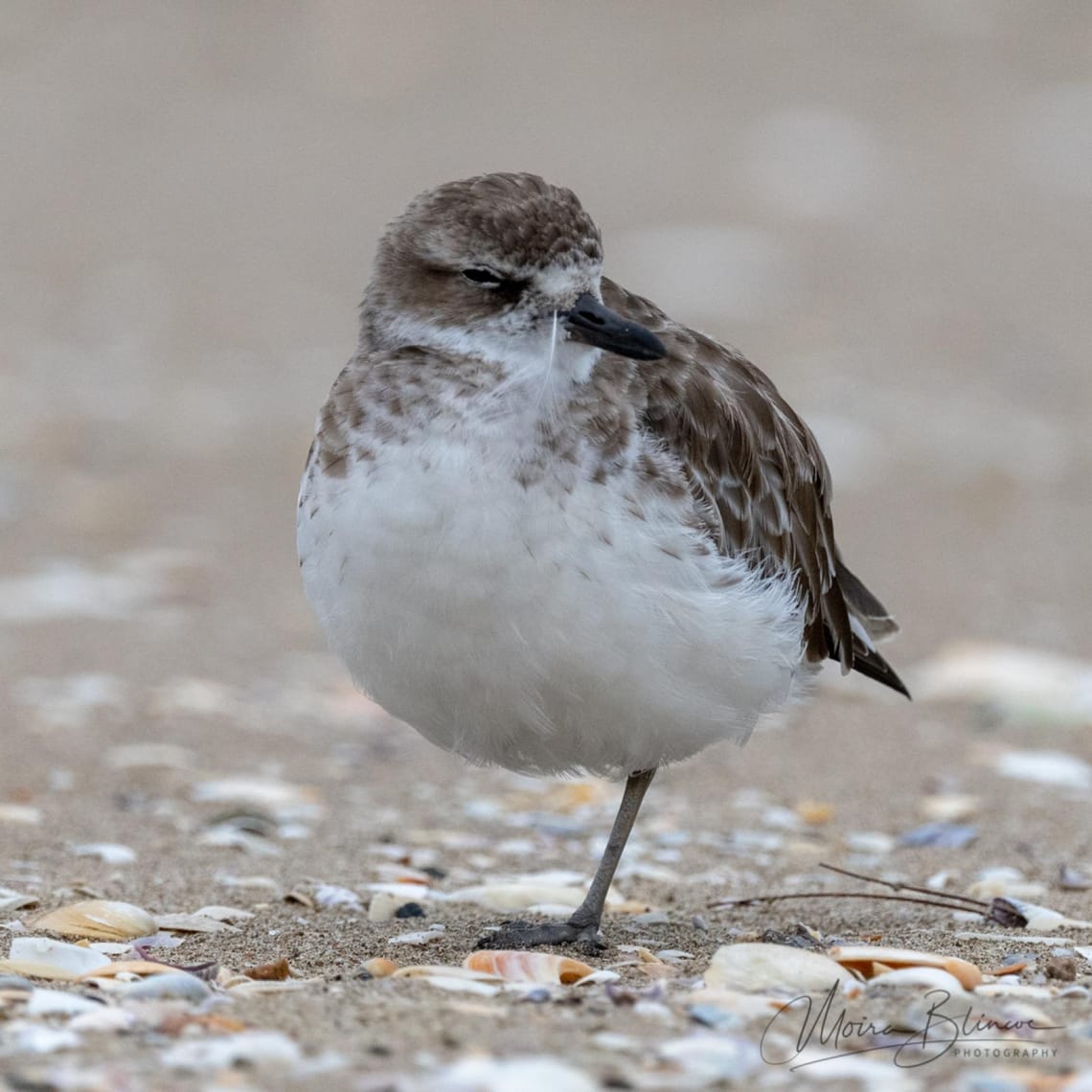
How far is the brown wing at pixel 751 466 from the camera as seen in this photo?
13.9 feet

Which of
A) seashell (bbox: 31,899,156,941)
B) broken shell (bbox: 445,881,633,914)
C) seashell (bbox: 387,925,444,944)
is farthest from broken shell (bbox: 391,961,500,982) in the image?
broken shell (bbox: 445,881,633,914)

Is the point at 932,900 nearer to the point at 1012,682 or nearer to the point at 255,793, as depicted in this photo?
the point at 255,793

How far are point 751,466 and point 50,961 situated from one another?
76.0 inches

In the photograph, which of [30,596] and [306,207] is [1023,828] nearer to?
[30,596]

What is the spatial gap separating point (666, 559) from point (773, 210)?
426 inches

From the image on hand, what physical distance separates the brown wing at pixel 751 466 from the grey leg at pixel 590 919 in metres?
0.59

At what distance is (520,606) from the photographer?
3.78 meters

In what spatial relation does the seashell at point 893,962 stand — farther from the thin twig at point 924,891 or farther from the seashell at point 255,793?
the seashell at point 255,793

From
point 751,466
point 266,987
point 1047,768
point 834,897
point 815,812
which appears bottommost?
point 266,987

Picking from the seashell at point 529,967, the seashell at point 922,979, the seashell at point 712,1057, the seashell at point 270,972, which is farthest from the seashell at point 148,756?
the seashell at point 712,1057

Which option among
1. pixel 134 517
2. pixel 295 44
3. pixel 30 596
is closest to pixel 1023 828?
pixel 30 596

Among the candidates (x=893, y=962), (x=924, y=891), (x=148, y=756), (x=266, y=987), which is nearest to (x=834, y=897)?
(x=924, y=891)

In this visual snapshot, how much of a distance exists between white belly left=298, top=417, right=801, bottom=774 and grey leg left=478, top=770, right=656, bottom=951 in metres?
0.38

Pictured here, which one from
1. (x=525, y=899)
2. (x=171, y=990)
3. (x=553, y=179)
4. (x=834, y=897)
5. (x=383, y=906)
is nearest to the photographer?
(x=171, y=990)
